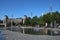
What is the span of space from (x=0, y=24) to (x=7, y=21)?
7.75 m

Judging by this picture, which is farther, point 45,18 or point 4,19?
point 4,19

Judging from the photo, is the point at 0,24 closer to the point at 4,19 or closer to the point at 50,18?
the point at 4,19

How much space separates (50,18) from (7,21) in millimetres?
107006

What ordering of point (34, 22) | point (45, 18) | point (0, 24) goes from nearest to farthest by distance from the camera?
point (45, 18)
point (34, 22)
point (0, 24)

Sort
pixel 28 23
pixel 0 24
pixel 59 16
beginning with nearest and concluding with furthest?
pixel 59 16 < pixel 28 23 < pixel 0 24

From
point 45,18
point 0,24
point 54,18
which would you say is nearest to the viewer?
point 54,18

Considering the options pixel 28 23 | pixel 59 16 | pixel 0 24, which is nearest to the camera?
pixel 59 16

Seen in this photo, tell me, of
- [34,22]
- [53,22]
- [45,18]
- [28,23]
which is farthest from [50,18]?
[28,23]

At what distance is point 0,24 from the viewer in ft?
619

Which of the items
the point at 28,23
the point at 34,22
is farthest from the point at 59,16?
the point at 28,23

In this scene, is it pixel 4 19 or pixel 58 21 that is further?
pixel 4 19

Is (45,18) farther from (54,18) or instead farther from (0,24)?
(0,24)

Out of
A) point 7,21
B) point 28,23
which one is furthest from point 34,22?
point 7,21

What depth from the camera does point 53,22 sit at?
8675 cm
